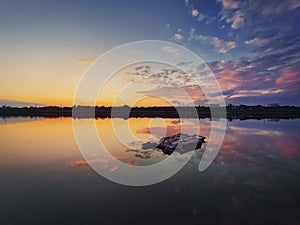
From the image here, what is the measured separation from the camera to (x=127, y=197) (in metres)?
12.8

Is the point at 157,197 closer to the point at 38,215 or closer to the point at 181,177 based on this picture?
the point at 181,177

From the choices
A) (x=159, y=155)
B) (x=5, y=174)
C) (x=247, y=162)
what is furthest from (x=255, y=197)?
(x=5, y=174)

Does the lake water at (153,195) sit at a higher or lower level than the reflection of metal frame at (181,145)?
lower

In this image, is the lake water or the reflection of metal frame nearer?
the lake water

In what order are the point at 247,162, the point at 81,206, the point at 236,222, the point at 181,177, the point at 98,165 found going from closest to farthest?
the point at 236,222 → the point at 81,206 → the point at 181,177 → the point at 98,165 → the point at 247,162

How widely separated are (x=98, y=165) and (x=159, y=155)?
6.83 meters

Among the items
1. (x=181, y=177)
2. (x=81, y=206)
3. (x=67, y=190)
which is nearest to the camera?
(x=81, y=206)

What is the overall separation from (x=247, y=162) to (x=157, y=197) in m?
12.6

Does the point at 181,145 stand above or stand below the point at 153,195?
above

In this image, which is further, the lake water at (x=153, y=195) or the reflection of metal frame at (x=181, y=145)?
the reflection of metal frame at (x=181, y=145)

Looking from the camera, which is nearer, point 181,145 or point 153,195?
point 153,195

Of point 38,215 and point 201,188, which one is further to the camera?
point 201,188

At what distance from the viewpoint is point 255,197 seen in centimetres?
1285

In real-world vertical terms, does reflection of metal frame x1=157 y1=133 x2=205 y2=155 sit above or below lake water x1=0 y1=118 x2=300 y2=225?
above
